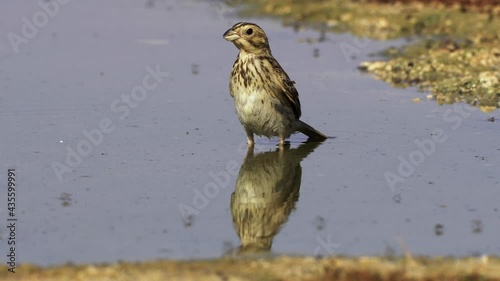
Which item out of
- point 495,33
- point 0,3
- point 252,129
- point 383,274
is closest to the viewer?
point 383,274

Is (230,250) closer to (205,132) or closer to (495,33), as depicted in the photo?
(205,132)

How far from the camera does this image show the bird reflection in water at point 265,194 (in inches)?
444

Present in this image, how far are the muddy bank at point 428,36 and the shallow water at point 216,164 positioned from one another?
58cm

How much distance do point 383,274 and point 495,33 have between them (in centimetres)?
1488

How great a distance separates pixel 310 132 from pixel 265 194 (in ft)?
10.3

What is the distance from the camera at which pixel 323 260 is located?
10.0 m

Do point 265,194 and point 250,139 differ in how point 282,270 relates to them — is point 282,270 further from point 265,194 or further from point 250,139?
point 250,139

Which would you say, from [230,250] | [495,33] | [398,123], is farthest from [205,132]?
[495,33]

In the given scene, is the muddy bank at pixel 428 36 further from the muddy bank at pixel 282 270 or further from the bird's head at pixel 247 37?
the muddy bank at pixel 282 270

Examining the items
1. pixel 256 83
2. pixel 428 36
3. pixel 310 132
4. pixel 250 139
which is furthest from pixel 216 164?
pixel 428 36

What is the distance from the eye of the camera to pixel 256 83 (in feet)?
49.1

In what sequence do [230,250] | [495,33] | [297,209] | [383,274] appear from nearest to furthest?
[383,274], [230,250], [297,209], [495,33]

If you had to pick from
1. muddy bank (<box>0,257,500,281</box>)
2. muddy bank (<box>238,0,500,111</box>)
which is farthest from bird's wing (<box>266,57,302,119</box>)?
muddy bank (<box>0,257,500,281</box>)

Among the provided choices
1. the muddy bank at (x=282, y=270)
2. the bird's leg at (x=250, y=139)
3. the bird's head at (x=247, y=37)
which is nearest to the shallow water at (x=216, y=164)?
the bird's leg at (x=250, y=139)
